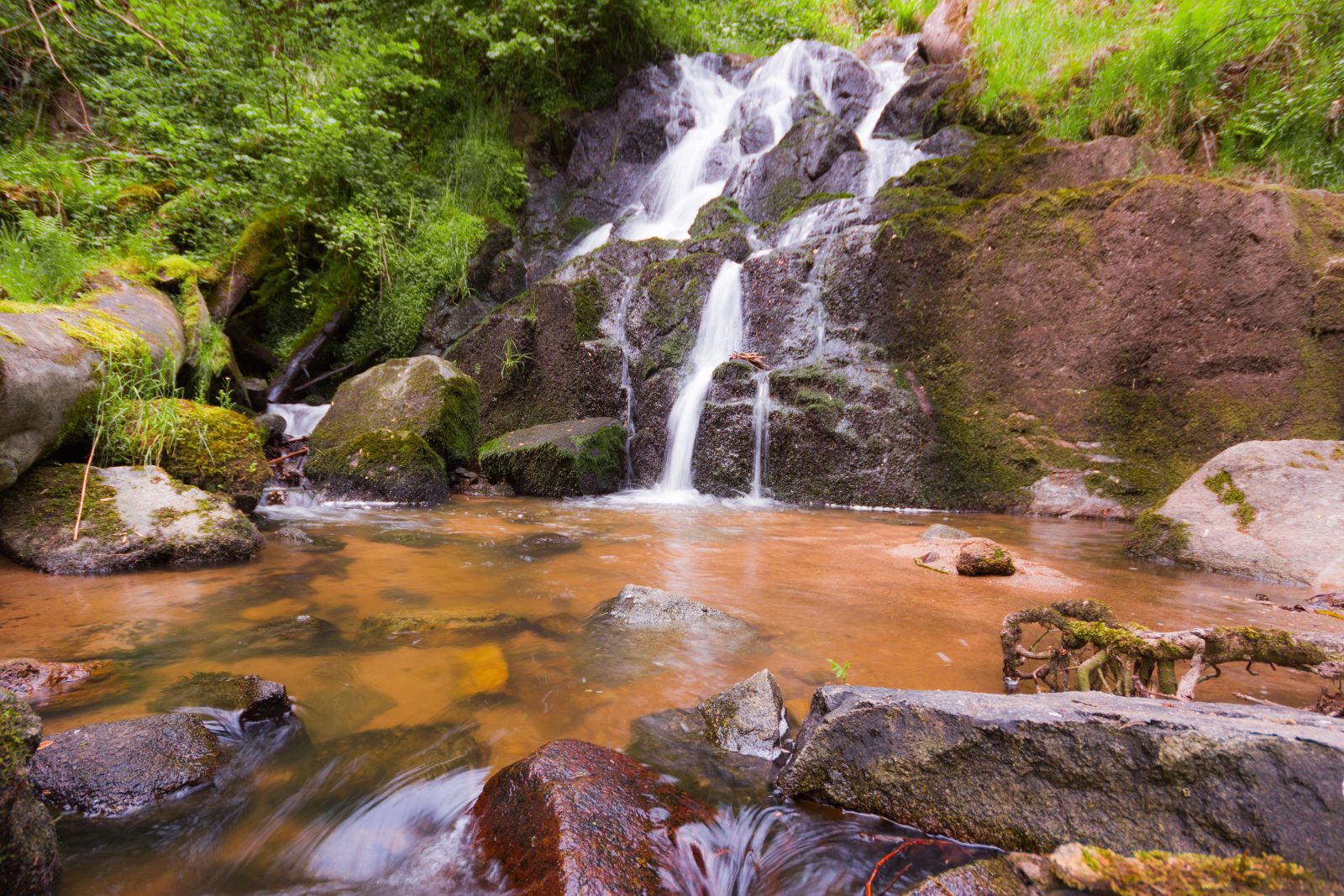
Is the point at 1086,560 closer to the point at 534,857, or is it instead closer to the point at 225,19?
the point at 534,857

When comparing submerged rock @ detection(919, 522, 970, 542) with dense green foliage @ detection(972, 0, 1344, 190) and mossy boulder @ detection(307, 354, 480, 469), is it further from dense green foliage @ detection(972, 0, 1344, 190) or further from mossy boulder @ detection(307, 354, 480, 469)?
dense green foliage @ detection(972, 0, 1344, 190)

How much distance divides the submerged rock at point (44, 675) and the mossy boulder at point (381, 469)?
4.31 meters

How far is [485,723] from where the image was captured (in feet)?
6.24

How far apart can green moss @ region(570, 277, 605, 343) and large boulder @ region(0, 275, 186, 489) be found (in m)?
4.66

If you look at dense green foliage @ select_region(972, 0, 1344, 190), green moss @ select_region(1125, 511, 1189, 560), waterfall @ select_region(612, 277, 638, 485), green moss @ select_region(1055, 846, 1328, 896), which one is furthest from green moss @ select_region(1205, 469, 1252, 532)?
waterfall @ select_region(612, 277, 638, 485)

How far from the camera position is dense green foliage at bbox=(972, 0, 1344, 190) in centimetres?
636

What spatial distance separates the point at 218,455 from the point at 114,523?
47.9 inches

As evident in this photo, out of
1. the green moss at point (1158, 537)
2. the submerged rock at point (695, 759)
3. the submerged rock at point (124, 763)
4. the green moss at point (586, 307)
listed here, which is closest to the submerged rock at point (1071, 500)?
the green moss at point (1158, 537)

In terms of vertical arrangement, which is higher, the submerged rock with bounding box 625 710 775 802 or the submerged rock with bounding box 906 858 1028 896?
the submerged rock with bounding box 906 858 1028 896

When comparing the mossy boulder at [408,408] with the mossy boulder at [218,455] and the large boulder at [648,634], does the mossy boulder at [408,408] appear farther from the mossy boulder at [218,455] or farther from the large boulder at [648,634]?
the large boulder at [648,634]

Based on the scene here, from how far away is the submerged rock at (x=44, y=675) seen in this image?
1874mm

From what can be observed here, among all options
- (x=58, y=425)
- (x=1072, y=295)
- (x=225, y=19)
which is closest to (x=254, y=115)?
(x=225, y=19)

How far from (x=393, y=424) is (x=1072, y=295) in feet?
25.8

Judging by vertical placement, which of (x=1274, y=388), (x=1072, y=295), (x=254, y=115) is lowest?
(x=1274, y=388)
